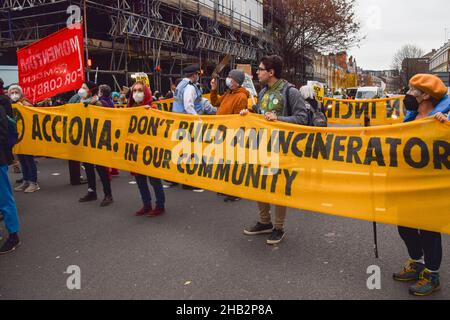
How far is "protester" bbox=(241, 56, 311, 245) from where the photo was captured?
4.44 metres

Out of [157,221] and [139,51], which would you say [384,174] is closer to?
[157,221]

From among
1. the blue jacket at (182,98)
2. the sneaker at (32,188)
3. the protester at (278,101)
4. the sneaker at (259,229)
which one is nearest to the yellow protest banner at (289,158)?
the protester at (278,101)

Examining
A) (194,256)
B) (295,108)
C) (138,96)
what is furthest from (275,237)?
(138,96)

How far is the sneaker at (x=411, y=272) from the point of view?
142 inches

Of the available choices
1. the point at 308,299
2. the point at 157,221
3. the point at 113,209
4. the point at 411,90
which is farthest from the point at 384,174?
the point at 113,209

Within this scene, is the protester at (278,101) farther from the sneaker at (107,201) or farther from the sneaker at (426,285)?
the sneaker at (107,201)

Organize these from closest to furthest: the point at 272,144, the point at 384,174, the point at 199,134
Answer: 1. the point at 384,174
2. the point at 272,144
3. the point at 199,134

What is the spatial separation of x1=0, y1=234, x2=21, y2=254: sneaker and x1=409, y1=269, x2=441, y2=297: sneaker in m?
4.19

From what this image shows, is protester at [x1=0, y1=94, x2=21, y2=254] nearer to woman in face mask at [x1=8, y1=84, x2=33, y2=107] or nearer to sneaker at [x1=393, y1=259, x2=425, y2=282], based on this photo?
woman in face mask at [x1=8, y1=84, x2=33, y2=107]

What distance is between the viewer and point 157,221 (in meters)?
5.56

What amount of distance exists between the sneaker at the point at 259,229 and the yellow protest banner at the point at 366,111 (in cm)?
881

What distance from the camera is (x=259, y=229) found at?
196 inches

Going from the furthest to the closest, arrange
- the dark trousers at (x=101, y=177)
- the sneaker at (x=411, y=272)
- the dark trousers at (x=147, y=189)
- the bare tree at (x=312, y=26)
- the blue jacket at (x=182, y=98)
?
the bare tree at (x=312, y=26), the blue jacket at (x=182, y=98), the dark trousers at (x=101, y=177), the dark trousers at (x=147, y=189), the sneaker at (x=411, y=272)
